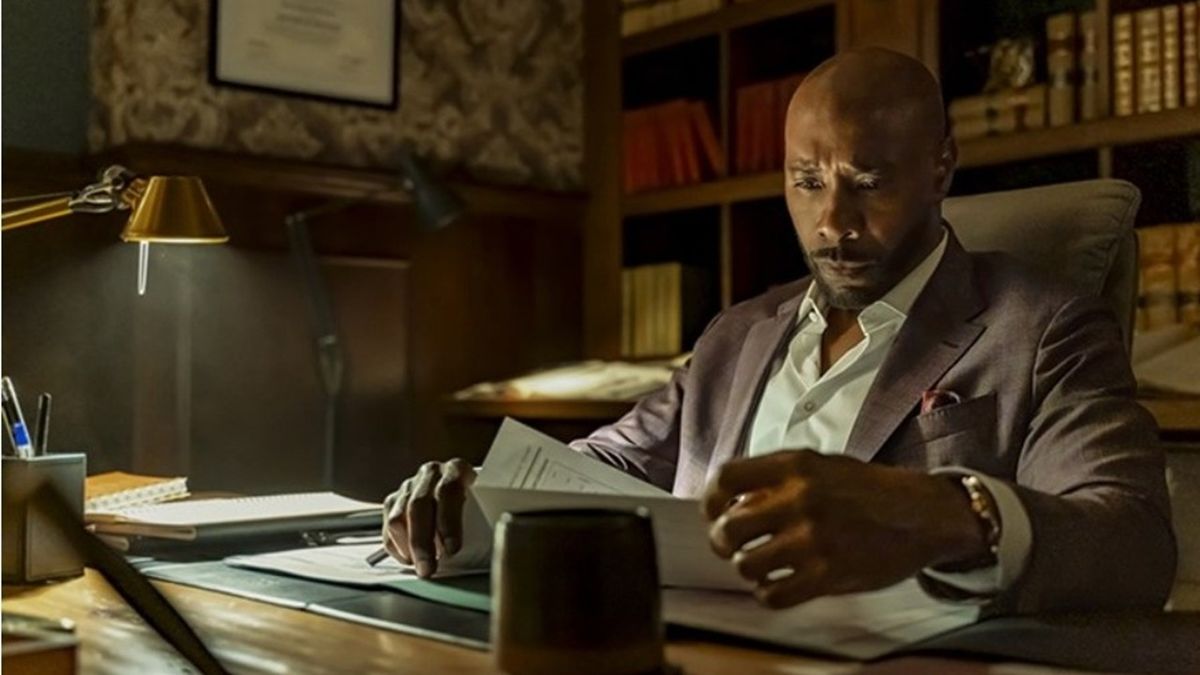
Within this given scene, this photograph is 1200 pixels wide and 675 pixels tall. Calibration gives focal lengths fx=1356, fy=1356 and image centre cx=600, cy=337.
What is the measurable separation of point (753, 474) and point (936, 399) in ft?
1.85

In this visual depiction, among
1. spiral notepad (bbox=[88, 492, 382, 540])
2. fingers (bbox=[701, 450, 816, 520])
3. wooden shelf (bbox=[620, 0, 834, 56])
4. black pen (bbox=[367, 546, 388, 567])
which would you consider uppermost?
wooden shelf (bbox=[620, 0, 834, 56])

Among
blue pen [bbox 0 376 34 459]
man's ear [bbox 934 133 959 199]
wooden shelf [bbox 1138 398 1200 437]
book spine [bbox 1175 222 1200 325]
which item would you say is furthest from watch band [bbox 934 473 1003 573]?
book spine [bbox 1175 222 1200 325]

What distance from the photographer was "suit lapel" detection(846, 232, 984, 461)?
1305mm

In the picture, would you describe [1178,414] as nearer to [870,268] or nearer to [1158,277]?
[1158,277]

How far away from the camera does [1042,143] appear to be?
2.61 metres

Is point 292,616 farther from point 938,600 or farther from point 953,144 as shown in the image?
point 953,144

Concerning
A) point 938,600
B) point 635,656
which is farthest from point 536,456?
point 635,656

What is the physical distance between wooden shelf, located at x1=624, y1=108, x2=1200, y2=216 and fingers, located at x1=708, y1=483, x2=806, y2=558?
1.92 m

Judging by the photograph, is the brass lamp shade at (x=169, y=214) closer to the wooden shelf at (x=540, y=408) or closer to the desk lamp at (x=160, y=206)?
the desk lamp at (x=160, y=206)

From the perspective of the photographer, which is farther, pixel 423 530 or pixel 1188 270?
pixel 1188 270

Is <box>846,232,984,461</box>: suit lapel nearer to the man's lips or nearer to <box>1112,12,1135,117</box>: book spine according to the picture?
the man's lips

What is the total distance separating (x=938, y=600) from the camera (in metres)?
0.92

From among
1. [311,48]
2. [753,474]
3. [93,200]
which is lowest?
[753,474]

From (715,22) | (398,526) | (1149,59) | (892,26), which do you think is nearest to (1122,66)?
(1149,59)
